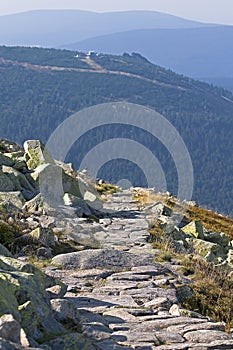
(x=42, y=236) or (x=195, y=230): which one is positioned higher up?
(x=42, y=236)

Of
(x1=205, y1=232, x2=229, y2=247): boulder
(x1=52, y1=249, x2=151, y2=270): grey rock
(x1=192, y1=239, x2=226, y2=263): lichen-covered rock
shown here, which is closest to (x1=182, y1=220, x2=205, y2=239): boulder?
(x1=205, y1=232, x2=229, y2=247): boulder

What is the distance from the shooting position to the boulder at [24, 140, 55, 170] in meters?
25.7

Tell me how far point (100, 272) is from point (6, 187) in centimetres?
825

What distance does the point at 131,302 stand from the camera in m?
10.8

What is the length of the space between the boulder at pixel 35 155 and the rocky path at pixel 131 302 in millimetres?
8923

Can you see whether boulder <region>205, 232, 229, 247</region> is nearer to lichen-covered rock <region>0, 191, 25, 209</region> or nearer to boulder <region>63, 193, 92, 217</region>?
boulder <region>63, 193, 92, 217</region>

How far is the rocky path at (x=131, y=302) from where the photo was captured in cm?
835

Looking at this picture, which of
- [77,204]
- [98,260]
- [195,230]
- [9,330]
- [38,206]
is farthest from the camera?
[195,230]

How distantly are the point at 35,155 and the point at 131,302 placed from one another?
53.0ft

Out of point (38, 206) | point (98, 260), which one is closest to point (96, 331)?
point (98, 260)

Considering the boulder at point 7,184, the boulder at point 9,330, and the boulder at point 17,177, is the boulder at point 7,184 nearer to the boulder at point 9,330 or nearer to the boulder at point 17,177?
the boulder at point 17,177

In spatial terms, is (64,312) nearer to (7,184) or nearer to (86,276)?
(86,276)

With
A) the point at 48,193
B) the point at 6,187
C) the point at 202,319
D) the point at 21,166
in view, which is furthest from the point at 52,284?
the point at 21,166

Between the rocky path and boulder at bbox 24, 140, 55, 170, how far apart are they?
892cm
